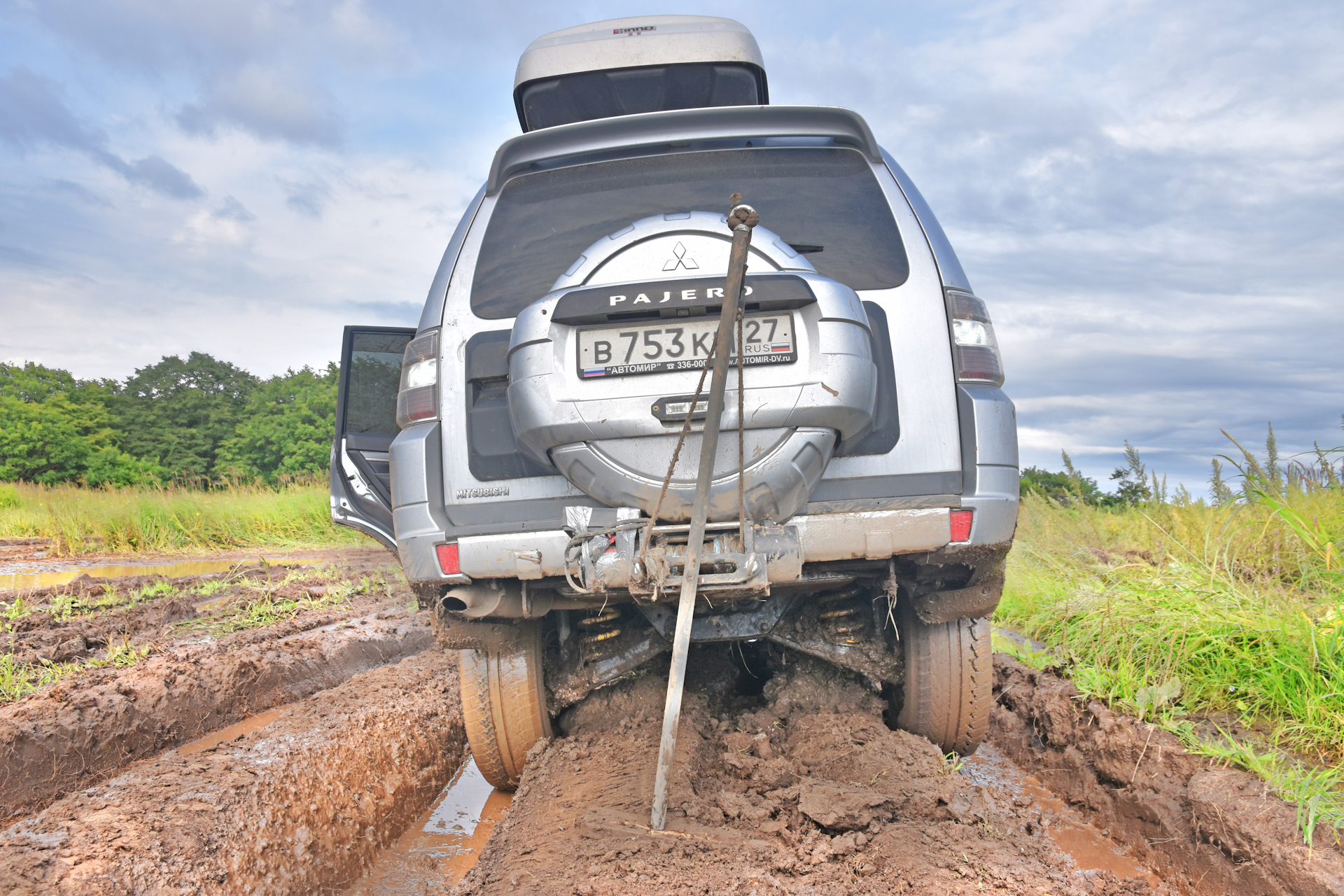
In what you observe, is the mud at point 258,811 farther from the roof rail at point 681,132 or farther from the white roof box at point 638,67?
the white roof box at point 638,67

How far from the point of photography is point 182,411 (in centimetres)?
3347

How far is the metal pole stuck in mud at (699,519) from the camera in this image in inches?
77.7

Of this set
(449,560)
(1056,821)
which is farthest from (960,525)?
(449,560)

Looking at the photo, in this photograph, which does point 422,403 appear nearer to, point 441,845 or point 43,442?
point 441,845

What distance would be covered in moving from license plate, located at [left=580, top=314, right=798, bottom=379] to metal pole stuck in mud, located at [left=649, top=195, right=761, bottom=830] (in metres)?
0.12

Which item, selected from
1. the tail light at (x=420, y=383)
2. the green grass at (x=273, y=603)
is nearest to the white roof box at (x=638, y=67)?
the tail light at (x=420, y=383)

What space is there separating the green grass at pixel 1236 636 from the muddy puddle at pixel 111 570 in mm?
8192

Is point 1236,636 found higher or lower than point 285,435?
lower

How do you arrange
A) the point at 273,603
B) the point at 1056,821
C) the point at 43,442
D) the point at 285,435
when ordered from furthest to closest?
1. the point at 285,435
2. the point at 43,442
3. the point at 273,603
4. the point at 1056,821

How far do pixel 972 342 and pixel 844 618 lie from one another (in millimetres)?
1109

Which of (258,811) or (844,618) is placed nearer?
(258,811)

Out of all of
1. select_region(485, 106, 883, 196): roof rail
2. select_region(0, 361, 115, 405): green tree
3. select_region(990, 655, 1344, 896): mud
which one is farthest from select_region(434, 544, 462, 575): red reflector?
select_region(0, 361, 115, 405): green tree

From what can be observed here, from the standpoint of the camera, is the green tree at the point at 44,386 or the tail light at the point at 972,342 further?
the green tree at the point at 44,386

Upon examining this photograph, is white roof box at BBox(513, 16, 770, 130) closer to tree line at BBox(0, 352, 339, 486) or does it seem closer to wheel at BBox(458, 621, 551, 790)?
wheel at BBox(458, 621, 551, 790)
